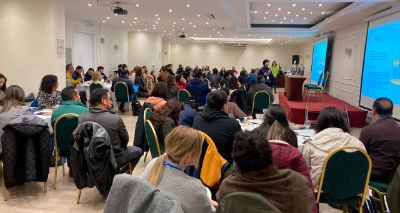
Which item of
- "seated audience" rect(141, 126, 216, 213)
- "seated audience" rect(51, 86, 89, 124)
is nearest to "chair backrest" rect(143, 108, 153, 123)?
"seated audience" rect(51, 86, 89, 124)

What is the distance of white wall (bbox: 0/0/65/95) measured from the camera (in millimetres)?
8102

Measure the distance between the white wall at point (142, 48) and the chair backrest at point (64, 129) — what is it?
15616 millimetres

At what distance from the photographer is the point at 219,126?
324cm

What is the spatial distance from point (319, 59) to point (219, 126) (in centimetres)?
1541

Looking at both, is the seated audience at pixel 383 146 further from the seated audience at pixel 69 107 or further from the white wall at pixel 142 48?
the white wall at pixel 142 48

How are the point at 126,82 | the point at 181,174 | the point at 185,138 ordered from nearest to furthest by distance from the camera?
1. the point at 181,174
2. the point at 185,138
3. the point at 126,82

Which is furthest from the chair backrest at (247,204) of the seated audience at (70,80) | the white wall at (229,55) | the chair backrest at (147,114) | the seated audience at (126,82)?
the white wall at (229,55)

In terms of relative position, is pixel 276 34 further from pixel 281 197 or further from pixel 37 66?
pixel 281 197

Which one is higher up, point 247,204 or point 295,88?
point 247,204

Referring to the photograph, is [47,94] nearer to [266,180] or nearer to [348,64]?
[266,180]

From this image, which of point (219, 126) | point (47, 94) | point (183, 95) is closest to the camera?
point (219, 126)

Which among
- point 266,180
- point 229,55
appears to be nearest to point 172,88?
point 266,180

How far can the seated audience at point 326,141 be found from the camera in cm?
298

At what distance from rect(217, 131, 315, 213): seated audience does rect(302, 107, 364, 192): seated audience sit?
1.27 m
